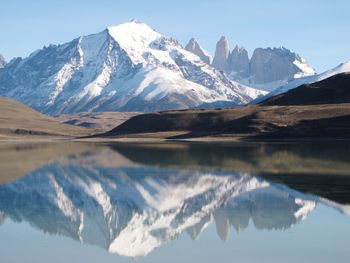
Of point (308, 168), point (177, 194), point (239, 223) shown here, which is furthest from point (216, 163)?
point (239, 223)

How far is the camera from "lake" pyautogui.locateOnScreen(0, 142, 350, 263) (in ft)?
105

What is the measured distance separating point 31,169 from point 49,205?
1386 inches

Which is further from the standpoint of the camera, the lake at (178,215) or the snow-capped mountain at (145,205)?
the snow-capped mountain at (145,205)

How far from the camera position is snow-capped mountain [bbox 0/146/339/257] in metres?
37.4

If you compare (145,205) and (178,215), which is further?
(145,205)

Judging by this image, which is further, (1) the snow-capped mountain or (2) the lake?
(1) the snow-capped mountain

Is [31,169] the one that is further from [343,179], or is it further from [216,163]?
[343,179]

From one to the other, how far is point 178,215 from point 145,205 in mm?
5529

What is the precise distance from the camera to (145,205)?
4809cm

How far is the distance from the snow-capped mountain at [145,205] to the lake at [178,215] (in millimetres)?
70

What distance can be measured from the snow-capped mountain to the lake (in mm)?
70

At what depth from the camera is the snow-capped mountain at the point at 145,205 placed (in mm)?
37438

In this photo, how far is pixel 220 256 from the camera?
30562 millimetres

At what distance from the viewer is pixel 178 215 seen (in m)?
43.1
